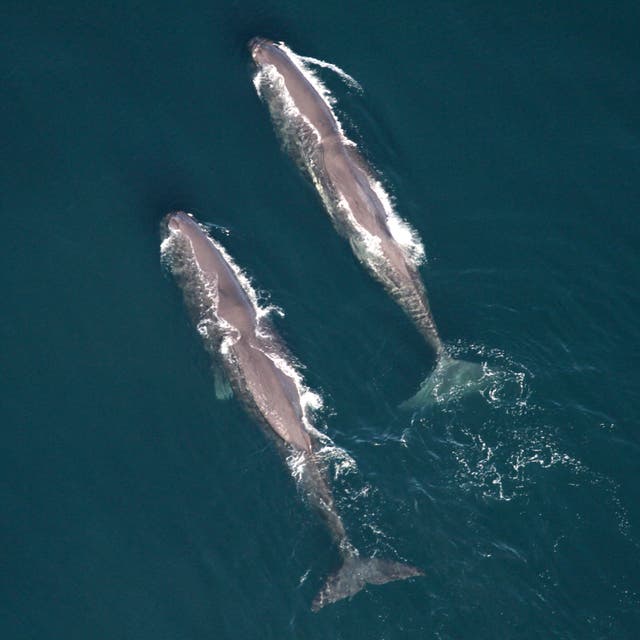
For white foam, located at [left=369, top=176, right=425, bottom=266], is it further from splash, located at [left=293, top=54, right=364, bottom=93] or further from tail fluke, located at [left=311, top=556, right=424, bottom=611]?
tail fluke, located at [left=311, top=556, right=424, bottom=611]

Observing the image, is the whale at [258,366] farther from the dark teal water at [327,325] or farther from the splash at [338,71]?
the splash at [338,71]

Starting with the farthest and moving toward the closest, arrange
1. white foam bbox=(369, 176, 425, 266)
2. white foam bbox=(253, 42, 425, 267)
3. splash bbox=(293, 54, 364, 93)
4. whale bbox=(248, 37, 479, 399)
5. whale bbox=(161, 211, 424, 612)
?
splash bbox=(293, 54, 364, 93) → white foam bbox=(253, 42, 425, 267) → white foam bbox=(369, 176, 425, 266) → whale bbox=(248, 37, 479, 399) → whale bbox=(161, 211, 424, 612)

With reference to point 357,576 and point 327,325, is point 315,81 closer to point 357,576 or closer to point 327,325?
point 327,325

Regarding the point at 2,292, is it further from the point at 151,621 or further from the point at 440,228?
the point at 440,228

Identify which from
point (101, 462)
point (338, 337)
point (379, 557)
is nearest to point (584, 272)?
point (338, 337)

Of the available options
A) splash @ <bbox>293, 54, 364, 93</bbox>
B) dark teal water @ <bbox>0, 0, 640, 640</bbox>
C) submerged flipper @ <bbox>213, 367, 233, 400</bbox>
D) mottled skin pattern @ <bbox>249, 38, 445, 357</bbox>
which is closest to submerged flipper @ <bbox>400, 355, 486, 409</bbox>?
dark teal water @ <bbox>0, 0, 640, 640</bbox>

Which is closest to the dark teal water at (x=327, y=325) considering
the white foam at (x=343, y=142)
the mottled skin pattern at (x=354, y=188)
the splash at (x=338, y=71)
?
the splash at (x=338, y=71)

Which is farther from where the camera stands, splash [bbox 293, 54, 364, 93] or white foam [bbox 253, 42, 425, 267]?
splash [bbox 293, 54, 364, 93]
